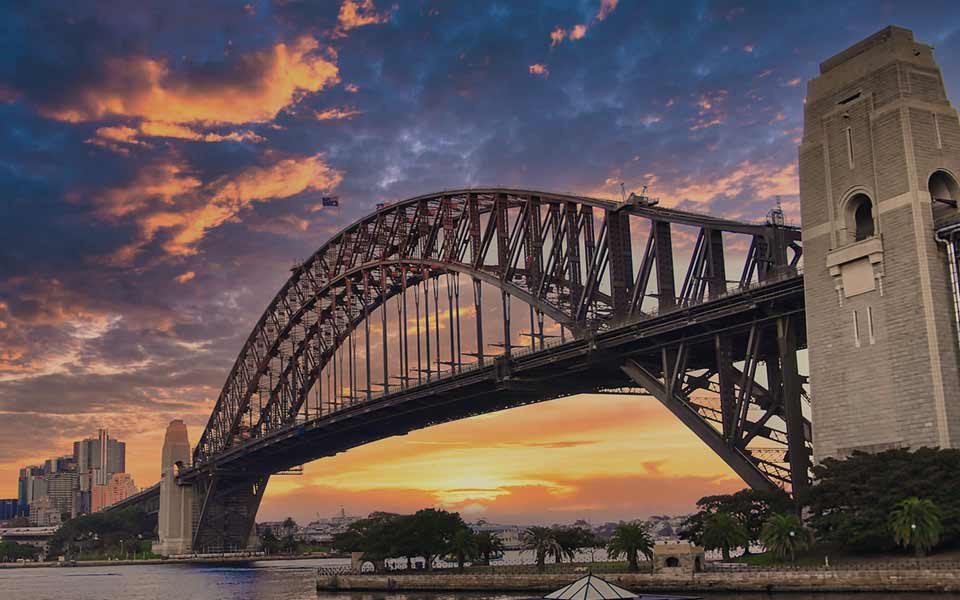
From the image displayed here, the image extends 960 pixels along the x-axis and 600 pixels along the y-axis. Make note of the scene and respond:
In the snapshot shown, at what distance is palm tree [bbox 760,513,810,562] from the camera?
62062 mm

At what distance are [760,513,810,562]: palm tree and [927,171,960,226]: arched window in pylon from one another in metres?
18.3

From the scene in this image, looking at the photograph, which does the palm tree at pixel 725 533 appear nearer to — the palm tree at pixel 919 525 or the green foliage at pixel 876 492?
the green foliage at pixel 876 492

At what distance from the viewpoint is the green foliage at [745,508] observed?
224 feet

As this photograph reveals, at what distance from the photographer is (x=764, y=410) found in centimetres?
7362

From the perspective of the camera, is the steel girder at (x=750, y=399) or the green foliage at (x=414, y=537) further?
the green foliage at (x=414, y=537)

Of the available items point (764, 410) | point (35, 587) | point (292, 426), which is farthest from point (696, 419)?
point (35, 587)

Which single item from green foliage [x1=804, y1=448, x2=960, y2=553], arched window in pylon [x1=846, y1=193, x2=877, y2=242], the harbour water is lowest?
the harbour water

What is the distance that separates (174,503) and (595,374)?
116161 millimetres

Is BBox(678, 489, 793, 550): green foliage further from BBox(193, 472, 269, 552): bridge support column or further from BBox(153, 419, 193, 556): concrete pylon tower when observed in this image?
BBox(153, 419, 193, 556): concrete pylon tower

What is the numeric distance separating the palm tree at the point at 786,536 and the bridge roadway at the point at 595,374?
323 inches

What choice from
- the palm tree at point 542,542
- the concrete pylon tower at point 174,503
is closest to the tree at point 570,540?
the palm tree at point 542,542

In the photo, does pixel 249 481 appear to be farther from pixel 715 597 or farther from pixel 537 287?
pixel 715 597

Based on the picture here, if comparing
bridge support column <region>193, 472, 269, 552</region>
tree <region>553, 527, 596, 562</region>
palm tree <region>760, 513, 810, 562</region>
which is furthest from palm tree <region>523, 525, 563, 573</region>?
bridge support column <region>193, 472, 269, 552</region>

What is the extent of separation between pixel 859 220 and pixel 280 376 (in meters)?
116
